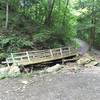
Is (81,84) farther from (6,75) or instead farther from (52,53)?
(52,53)

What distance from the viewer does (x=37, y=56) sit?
1605 centimetres

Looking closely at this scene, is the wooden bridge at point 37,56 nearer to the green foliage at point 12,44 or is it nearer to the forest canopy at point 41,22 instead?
the green foliage at point 12,44

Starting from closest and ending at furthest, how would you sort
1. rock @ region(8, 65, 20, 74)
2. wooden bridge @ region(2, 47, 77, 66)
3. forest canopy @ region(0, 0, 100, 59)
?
rock @ region(8, 65, 20, 74)
wooden bridge @ region(2, 47, 77, 66)
forest canopy @ region(0, 0, 100, 59)

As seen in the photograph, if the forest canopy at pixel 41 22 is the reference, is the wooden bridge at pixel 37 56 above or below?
below

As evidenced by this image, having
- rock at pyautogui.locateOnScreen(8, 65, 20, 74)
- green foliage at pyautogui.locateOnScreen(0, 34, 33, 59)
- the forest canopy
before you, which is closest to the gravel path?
rock at pyautogui.locateOnScreen(8, 65, 20, 74)

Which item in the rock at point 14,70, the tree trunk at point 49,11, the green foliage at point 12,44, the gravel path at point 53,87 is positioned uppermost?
the tree trunk at point 49,11

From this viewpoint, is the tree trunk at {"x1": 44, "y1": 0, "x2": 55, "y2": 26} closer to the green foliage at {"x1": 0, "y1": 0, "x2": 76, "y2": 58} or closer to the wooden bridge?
the green foliage at {"x1": 0, "y1": 0, "x2": 76, "y2": 58}

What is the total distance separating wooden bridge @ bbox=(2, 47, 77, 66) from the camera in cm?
1428

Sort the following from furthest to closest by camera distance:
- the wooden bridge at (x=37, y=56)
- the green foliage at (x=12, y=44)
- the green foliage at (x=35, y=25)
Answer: the green foliage at (x=35, y=25), the green foliage at (x=12, y=44), the wooden bridge at (x=37, y=56)

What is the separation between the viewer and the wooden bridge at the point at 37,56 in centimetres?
1428

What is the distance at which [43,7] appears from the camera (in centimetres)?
2327

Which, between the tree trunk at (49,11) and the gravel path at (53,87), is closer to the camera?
the gravel path at (53,87)

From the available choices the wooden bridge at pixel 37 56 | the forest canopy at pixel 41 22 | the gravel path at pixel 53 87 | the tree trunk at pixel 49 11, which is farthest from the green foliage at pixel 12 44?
the tree trunk at pixel 49 11

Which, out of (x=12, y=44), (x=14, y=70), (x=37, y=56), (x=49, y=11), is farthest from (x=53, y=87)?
(x=49, y=11)
